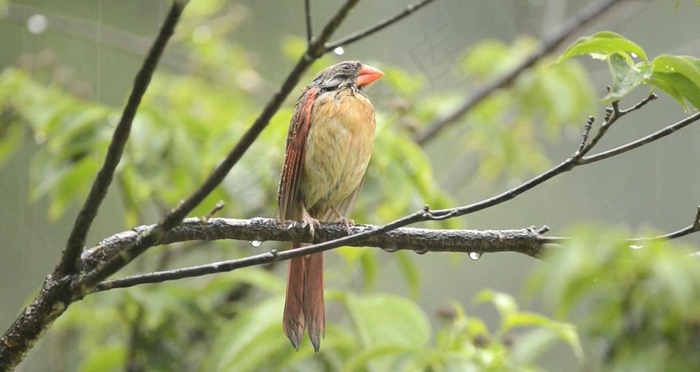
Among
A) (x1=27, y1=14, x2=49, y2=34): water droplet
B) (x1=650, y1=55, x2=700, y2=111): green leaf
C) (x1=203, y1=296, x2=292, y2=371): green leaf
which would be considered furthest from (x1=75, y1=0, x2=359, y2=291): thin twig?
(x1=27, y1=14, x2=49, y2=34): water droplet

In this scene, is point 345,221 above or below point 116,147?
above

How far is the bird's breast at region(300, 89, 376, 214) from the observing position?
318 cm

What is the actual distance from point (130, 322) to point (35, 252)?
2.94 metres

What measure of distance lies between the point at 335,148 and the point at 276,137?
63cm

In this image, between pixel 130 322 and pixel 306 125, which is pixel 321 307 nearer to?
pixel 306 125

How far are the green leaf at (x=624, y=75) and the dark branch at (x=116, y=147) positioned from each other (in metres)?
0.80

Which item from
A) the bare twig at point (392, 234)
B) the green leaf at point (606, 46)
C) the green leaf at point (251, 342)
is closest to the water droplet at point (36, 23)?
the green leaf at point (251, 342)

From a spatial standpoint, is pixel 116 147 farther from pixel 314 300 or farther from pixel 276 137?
pixel 276 137

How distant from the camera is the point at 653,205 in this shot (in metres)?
7.54

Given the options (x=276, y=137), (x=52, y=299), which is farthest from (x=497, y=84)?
(x=52, y=299)

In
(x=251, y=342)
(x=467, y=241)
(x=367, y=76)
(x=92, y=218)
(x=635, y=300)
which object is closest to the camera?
(x=92, y=218)

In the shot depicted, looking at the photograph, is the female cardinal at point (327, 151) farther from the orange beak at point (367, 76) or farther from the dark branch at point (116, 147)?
the dark branch at point (116, 147)

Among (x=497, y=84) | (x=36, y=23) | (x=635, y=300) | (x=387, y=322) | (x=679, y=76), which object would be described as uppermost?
(x=36, y=23)

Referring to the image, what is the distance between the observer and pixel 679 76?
6.16 feet
